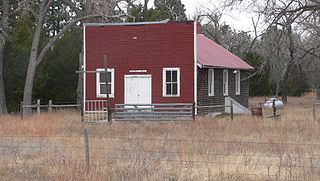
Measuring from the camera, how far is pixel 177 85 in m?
31.8

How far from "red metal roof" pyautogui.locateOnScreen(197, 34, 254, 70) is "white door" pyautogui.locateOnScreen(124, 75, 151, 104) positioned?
3301mm

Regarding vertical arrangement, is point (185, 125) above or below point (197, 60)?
below

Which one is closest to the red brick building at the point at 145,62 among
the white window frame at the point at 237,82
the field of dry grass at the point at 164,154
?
the white window frame at the point at 237,82

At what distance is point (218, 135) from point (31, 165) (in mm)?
8181

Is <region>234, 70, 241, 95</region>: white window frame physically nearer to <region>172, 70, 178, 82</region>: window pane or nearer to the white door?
<region>172, 70, 178, 82</region>: window pane

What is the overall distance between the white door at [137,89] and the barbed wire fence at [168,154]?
13.7 m

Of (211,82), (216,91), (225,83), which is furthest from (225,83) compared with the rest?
(211,82)

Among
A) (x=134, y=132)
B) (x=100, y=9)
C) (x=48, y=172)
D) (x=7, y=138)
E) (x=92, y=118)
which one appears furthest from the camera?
(x=100, y=9)

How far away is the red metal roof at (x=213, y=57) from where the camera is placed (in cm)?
3372

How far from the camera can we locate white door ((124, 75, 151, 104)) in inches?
1259

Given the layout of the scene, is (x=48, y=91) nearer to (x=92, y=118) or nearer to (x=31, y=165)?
(x=92, y=118)

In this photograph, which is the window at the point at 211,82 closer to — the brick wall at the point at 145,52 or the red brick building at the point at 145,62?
the red brick building at the point at 145,62

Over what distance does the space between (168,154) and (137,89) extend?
18469mm

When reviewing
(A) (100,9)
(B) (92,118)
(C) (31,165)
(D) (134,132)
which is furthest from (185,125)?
(A) (100,9)
